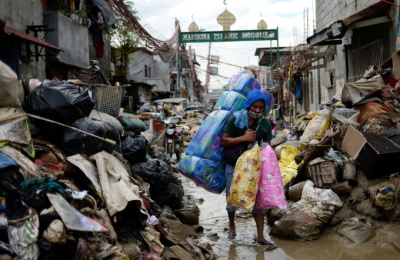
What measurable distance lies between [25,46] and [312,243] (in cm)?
785

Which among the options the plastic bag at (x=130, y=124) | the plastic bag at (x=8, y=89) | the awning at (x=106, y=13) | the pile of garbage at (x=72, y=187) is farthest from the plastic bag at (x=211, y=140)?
the awning at (x=106, y=13)

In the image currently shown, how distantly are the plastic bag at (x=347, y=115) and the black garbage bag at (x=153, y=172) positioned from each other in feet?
9.35

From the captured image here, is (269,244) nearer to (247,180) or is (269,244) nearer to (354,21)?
(247,180)

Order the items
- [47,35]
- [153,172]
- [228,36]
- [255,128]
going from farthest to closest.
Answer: [228,36]
[47,35]
[153,172]
[255,128]

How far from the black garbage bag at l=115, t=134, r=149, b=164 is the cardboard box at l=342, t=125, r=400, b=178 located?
2.63 m

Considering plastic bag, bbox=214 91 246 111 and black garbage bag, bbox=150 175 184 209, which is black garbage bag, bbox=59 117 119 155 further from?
plastic bag, bbox=214 91 246 111

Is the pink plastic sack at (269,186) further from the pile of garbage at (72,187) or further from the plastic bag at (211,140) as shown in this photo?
the pile of garbage at (72,187)

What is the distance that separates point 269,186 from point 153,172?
149 centimetres

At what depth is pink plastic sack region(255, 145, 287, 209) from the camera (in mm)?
4352

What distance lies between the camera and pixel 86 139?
420 centimetres

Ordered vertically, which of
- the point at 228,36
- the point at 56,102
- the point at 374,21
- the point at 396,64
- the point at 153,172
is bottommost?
the point at 153,172

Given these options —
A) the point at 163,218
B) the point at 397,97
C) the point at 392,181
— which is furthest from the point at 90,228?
the point at 397,97

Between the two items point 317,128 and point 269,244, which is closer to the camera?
point 269,244

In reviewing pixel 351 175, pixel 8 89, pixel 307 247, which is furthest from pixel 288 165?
pixel 8 89
